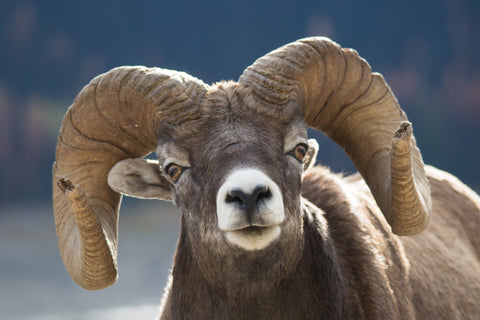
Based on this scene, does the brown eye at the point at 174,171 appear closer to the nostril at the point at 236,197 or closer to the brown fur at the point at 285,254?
the brown fur at the point at 285,254

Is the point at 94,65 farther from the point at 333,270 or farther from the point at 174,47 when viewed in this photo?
the point at 333,270

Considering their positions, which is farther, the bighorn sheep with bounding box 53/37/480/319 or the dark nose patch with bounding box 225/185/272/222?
the bighorn sheep with bounding box 53/37/480/319

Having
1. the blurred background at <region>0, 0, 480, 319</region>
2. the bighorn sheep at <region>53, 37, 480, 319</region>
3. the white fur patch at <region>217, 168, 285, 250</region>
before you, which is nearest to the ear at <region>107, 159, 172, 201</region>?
the bighorn sheep at <region>53, 37, 480, 319</region>

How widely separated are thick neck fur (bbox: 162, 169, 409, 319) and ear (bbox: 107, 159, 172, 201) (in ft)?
1.13

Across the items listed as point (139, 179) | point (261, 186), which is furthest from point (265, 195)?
point (139, 179)

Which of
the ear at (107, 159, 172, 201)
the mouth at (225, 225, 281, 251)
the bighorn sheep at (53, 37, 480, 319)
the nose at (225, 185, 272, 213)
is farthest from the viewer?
the ear at (107, 159, 172, 201)

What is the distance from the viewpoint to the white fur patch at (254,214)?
3.21 metres

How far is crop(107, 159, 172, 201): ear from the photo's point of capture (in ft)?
13.8

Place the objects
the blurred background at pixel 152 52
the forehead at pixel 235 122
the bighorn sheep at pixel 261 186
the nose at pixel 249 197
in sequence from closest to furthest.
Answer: the nose at pixel 249 197, the bighorn sheep at pixel 261 186, the forehead at pixel 235 122, the blurred background at pixel 152 52

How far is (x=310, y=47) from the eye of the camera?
4043 mm

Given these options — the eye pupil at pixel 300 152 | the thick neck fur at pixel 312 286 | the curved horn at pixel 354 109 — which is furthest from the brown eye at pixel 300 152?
the thick neck fur at pixel 312 286

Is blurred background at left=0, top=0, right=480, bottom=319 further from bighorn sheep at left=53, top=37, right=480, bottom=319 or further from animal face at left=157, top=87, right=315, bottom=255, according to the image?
animal face at left=157, top=87, right=315, bottom=255

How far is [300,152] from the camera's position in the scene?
150 inches

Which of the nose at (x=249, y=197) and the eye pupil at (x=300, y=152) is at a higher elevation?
the eye pupil at (x=300, y=152)
